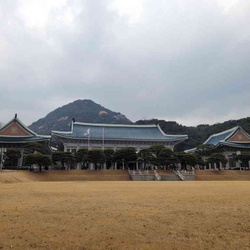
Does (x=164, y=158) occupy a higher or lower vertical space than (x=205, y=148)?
lower

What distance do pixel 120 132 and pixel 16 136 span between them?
2313 cm

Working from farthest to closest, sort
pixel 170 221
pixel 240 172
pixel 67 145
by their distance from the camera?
pixel 67 145 → pixel 240 172 → pixel 170 221

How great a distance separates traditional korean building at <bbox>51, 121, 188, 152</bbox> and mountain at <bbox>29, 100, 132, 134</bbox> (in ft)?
281

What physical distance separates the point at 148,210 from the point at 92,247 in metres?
3.66

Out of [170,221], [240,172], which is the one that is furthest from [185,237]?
[240,172]

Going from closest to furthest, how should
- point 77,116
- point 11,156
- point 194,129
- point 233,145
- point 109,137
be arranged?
point 11,156
point 233,145
point 109,137
point 194,129
point 77,116

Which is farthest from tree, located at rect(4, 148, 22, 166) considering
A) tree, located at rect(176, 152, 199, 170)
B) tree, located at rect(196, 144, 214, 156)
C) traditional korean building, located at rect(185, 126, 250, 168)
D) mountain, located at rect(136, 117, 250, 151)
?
mountain, located at rect(136, 117, 250, 151)

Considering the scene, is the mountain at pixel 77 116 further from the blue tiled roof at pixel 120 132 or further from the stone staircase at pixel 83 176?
the stone staircase at pixel 83 176

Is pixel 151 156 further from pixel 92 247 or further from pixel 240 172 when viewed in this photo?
pixel 92 247

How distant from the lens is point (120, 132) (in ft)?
192

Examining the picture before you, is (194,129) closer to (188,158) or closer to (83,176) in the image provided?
(188,158)

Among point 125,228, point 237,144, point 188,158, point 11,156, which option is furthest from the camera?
point 237,144

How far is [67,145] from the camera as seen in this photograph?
52656 millimetres

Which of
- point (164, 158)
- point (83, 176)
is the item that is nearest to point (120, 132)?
point (164, 158)
